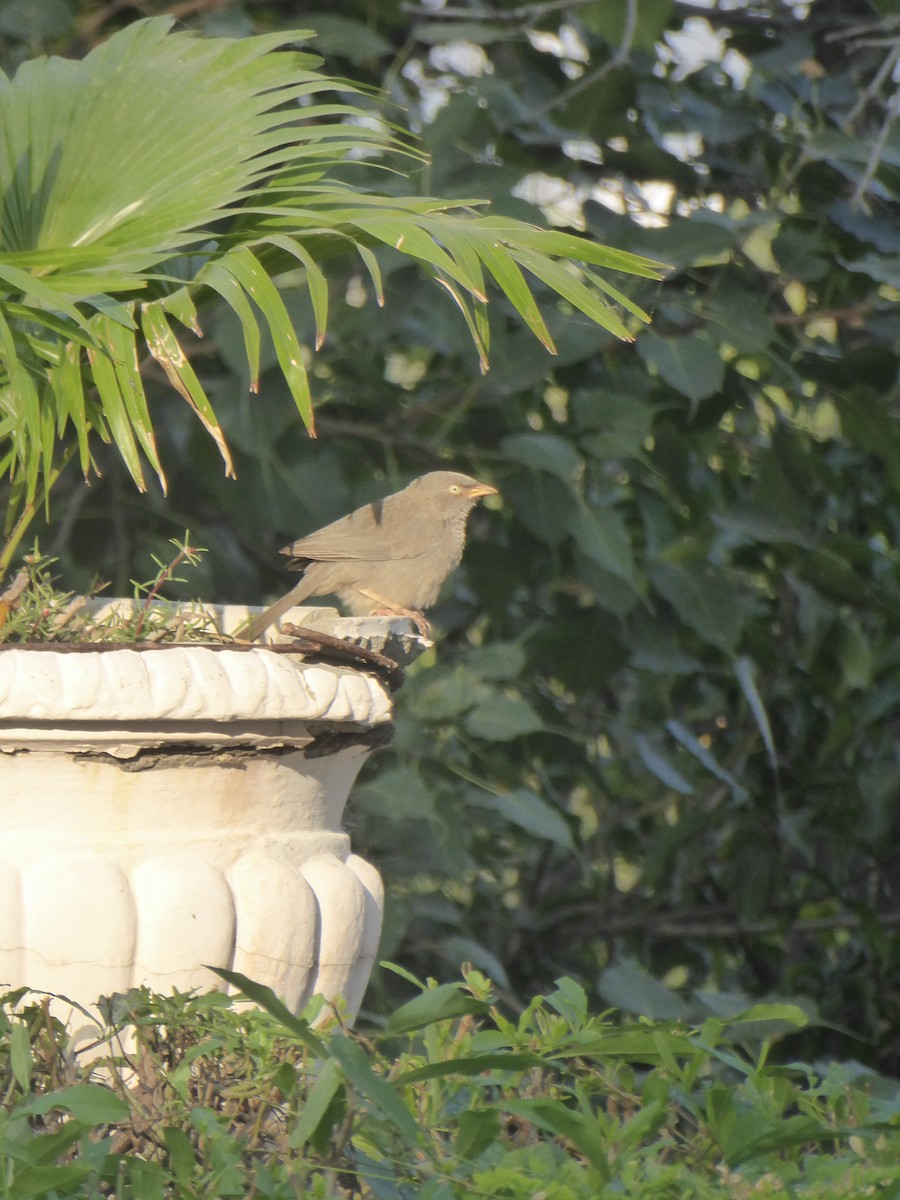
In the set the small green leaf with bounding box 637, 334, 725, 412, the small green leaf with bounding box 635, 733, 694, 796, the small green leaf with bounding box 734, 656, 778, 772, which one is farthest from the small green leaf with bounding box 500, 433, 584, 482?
the small green leaf with bounding box 635, 733, 694, 796

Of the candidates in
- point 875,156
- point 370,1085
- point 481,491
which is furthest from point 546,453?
point 370,1085

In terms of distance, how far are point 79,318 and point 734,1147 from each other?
1.14 m

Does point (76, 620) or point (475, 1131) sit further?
point (76, 620)

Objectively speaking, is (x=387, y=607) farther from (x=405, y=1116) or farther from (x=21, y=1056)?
(x=405, y=1116)

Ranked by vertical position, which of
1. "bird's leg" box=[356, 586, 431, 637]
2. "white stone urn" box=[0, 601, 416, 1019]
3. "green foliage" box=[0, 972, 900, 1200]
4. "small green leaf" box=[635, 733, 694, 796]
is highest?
"green foliage" box=[0, 972, 900, 1200]

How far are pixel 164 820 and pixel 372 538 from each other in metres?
1.56

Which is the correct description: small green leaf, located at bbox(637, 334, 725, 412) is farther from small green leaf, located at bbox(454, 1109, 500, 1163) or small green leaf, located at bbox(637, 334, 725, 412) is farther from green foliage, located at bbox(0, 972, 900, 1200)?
small green leaf, located at bbox(454, 1109, 500, 1163)

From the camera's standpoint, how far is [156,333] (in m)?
1.96

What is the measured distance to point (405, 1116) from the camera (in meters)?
0.99

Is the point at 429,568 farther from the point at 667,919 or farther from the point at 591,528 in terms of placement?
the point at 667,919

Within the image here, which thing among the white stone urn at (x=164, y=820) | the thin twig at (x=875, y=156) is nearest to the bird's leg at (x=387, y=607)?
the white stone urn at (x=164, y=820)

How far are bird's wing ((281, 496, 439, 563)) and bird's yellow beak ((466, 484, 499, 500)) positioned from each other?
0.44 feet

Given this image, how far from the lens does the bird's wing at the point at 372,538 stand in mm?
3260

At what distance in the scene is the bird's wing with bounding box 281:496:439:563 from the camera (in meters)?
3.26
